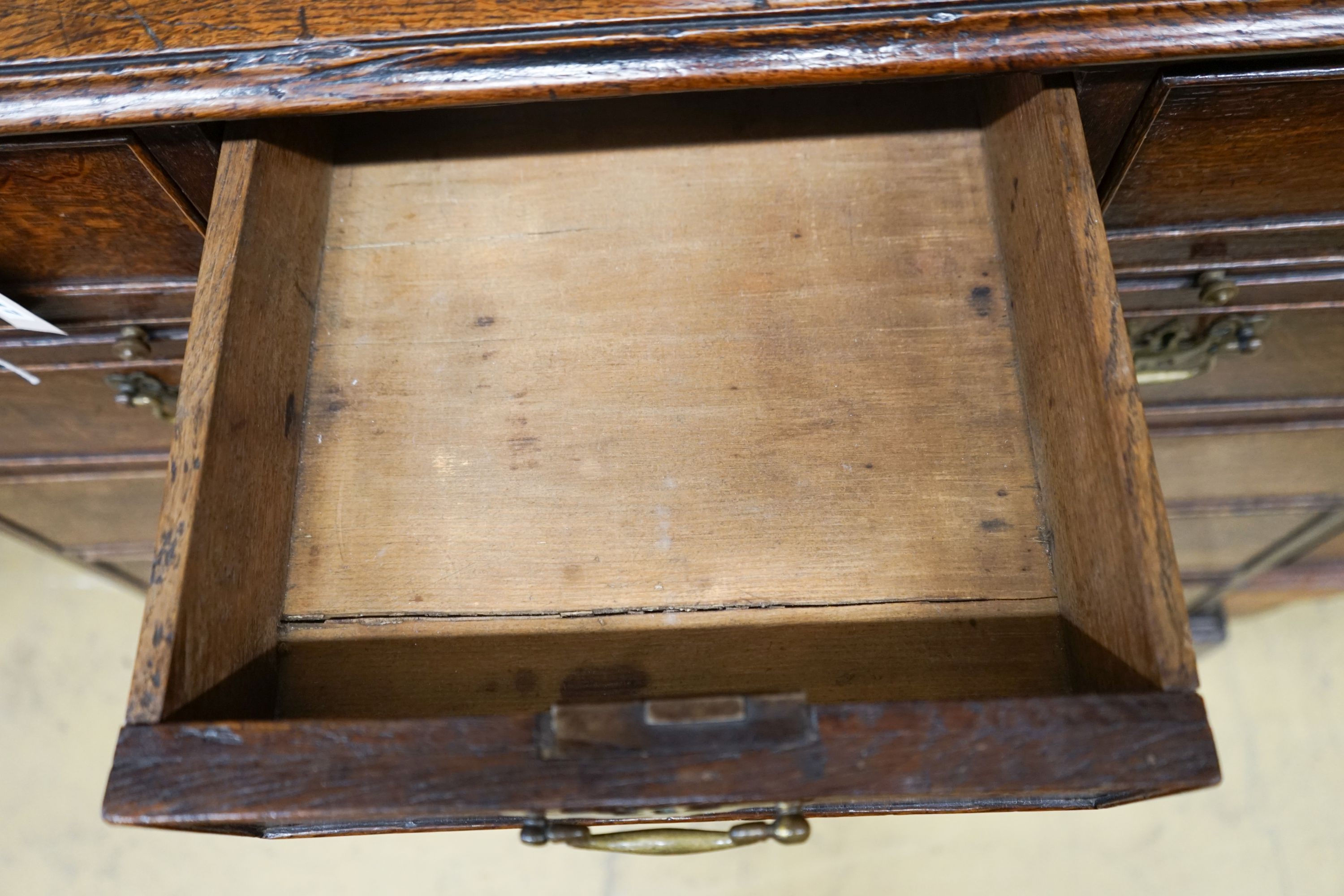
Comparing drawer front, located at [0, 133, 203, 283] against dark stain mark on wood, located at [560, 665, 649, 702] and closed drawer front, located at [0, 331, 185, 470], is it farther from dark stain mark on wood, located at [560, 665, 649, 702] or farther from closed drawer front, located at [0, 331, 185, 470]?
dark stain mark on wood, located at [560, 665, 649, 702]

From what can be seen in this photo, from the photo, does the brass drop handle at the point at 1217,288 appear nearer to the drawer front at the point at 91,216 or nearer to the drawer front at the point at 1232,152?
the drawer front at the point at 1232,152

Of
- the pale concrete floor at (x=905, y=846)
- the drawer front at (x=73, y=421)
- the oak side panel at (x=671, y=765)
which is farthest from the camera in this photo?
the pale concrete floor at (x=905, y=846)

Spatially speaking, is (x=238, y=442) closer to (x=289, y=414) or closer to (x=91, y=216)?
(x=289, y=414)

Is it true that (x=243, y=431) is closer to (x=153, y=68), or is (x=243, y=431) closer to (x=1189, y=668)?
(x=153, y=68)

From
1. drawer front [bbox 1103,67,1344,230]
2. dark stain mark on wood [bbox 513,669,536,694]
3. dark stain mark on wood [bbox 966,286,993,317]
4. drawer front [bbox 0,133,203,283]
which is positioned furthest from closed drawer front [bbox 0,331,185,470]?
drawer front [bbox 1103,67,1344,230]

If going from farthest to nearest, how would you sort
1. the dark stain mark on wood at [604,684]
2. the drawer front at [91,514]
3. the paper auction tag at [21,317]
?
the drawer front at [91,514], the paper auction tag at [21,317], the dark stain mark on wood at [604,684]

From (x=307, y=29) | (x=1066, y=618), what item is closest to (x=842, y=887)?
(x=1066, y=618)

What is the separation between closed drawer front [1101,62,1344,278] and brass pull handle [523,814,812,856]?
458 millimetres

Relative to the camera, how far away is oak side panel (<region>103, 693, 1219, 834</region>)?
366 mm

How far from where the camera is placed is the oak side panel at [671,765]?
0.37m

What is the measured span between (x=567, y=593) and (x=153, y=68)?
38cm

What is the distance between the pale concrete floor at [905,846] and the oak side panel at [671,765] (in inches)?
45.0

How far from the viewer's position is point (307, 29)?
1.61ft

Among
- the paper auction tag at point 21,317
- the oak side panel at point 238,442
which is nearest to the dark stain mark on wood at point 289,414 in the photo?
the oak side panel at point 238,442
